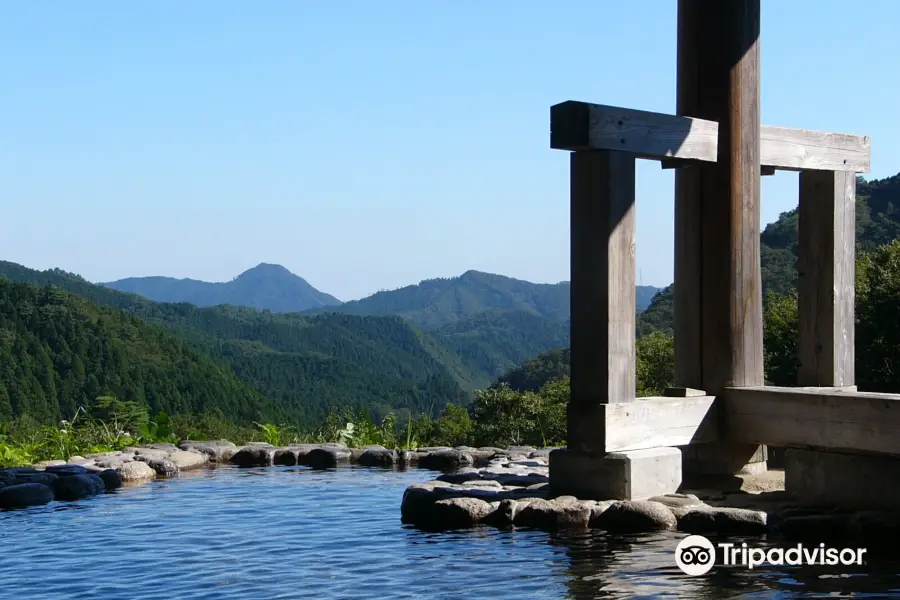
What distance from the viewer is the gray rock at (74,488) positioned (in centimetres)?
1028

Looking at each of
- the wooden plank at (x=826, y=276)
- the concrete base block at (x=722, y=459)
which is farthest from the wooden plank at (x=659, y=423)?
the wooden plank at (x=826, y=276)

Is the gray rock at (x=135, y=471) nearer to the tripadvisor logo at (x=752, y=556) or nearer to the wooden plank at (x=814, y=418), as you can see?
the wooden plank at (x=814, y=418)

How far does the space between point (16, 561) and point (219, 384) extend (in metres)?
48.1

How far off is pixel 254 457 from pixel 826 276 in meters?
6.61

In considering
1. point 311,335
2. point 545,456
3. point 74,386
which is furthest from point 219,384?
point 311,335

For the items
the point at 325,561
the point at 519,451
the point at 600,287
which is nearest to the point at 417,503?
the point at 325,561

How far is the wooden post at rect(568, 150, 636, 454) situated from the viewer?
8.32m

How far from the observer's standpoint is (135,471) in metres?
11.5

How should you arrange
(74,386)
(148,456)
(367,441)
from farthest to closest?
(74,386), (367,441), (148,456)

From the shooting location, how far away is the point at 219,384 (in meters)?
54.7

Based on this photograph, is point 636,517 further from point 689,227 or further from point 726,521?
point 689,227

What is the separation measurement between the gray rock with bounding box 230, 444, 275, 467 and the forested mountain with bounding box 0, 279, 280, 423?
103 feet

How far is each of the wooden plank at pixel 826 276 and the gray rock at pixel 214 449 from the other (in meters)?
6.61

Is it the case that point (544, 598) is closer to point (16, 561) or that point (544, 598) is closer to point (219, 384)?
point (16, 561)
